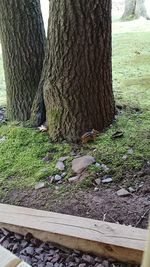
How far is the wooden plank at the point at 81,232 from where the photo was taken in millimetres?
1529

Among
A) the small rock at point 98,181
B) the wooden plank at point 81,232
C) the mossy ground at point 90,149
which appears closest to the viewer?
the wooden plank at point 81,232

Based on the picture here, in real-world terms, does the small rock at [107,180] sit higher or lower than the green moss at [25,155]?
higher

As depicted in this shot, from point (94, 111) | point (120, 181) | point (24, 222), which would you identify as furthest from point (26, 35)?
point (24, 222)

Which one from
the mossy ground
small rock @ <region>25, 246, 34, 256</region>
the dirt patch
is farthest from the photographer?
the mossy ground

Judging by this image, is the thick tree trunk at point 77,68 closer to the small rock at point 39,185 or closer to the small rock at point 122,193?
the small rock at point 39,185

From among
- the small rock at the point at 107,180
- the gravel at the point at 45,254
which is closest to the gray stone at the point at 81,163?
the small rock at the point at 107,180

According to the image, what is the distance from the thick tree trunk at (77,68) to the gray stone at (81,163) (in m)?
0.26

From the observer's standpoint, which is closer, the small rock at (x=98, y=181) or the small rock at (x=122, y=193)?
the small rock at (x=122, y=193)

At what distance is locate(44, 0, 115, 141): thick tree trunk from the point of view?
2.29 m

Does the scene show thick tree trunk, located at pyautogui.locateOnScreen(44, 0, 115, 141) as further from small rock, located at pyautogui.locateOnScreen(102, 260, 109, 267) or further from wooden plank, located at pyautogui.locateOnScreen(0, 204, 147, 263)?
small rock, located at pyautogui.locateOnScreen(102, 260, 109, 267)

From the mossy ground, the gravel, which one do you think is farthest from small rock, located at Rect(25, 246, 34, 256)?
the mossy ground

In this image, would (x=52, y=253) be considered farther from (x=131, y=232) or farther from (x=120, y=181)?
(x=120, y=181)

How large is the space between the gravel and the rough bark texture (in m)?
8.91

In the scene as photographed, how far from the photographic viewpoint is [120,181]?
Answer: 209cm
